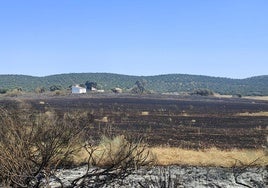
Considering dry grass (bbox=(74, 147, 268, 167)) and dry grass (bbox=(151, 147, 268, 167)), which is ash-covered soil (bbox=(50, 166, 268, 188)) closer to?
dry grass (bbox=(74, 147, 268, 167))

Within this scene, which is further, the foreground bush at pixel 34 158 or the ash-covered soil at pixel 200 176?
the ash-covered soil at pixel 200 176

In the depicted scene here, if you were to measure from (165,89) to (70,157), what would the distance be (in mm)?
177825

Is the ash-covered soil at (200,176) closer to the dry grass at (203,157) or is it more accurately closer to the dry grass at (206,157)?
the dry grass at (203,157)

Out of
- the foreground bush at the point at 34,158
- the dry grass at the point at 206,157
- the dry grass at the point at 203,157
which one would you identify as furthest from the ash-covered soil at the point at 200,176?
the foreground bush at the point at 34,158

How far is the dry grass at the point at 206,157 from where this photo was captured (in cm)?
2158

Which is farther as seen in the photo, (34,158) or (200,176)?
(200,176)

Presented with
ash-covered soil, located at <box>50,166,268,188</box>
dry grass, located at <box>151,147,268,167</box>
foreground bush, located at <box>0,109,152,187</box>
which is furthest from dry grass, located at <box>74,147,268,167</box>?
foreground bush, located at <box>0,109,152,187</box>

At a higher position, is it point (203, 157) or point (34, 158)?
point (34, 158)

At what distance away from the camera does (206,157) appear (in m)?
23.3

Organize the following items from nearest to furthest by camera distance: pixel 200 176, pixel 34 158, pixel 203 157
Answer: pixel 34 158
pixel 200 176
pixel 203 157

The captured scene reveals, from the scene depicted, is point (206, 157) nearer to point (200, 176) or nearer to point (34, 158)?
point (200, 176)

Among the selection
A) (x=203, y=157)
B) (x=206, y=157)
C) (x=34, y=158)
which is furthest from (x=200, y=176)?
(x=34, y=158)

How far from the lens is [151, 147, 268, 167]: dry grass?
21.6 metres

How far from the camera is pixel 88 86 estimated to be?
155 m
